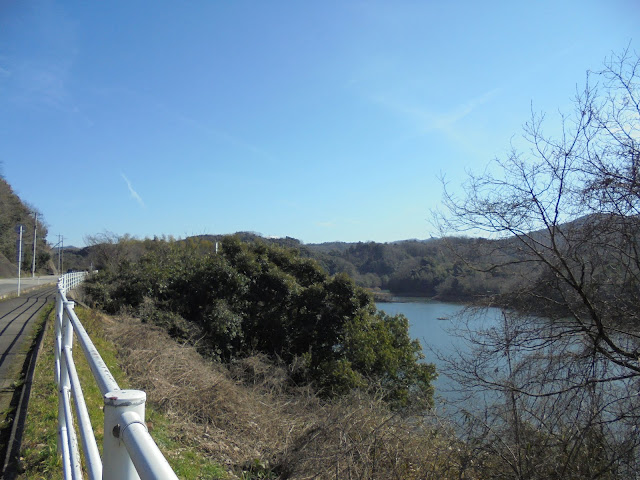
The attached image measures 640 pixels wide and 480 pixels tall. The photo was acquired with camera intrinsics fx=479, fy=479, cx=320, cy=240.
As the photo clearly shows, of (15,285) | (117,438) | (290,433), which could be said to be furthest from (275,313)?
(15,285)

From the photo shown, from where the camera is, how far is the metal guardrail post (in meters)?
1.42

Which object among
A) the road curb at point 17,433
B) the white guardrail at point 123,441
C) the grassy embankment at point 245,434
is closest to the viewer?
the white guardrail at point 123,441

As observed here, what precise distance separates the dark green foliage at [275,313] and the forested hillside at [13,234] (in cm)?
4595

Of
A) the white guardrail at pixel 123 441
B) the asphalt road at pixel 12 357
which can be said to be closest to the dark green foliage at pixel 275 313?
the asphalt road at pixel 12 357

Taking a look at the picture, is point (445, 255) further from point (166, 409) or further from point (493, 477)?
point (166, 409)

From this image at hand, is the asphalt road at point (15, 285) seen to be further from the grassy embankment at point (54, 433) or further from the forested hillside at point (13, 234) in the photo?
the grassy embankment at point (54, 433)

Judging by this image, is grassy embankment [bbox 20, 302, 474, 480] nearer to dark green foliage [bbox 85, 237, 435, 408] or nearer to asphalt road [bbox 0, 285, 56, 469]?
asphalt road [bbox 0, 285, 56, 469]

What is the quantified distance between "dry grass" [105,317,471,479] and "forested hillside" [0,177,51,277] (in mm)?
56340

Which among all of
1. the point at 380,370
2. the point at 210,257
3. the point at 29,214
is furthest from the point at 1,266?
the point at 380,370

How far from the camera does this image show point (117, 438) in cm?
145

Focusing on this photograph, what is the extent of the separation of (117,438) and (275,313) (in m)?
17.2

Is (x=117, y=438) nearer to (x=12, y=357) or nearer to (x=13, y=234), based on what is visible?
(x=12, y=357)

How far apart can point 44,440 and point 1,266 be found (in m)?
61.2

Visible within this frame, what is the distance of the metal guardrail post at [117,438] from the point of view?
4.66ft
